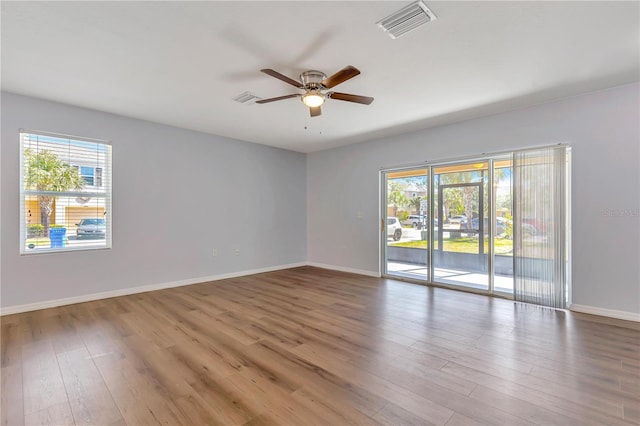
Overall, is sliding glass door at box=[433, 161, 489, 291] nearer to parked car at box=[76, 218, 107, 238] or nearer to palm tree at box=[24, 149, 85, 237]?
parked car at box=[76, 218, 107, 238]

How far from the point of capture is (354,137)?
584 cm

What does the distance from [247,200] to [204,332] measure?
11.3ft

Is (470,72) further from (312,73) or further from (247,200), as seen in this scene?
(247,200)

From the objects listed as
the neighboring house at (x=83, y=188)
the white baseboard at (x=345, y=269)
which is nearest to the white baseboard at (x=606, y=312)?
the white baseboard at (x=345, y=269)

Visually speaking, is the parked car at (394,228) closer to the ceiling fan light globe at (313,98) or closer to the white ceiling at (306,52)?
the white ceiling at (306,52)

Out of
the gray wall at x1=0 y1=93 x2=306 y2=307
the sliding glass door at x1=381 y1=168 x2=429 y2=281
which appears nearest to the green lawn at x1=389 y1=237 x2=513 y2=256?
the sliding glass door at x1=381 y1=168 x2=429 y2=281

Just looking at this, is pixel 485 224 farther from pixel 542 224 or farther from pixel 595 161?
pixel 595 161

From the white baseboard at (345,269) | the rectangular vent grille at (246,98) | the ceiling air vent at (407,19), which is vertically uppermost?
the rectangular vent grille at (246,98)

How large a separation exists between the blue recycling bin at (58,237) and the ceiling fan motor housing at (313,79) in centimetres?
397

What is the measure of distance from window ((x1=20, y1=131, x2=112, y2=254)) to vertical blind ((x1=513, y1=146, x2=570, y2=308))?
20.1 feet

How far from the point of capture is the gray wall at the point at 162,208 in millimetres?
3766

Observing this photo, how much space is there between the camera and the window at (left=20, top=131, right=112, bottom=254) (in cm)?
387

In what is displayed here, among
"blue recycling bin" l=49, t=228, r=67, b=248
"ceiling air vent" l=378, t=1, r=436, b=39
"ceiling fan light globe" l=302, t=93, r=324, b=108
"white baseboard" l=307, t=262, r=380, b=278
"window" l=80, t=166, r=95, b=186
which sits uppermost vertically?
"ceiling air vent" l=378, t=1, r=436, b=39

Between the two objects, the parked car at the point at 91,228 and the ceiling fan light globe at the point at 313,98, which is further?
the parked car at the point at 91,228
